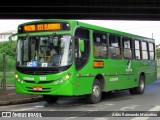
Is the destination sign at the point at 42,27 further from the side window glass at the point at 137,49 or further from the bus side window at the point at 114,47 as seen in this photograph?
the side window glass at the point at 137,49

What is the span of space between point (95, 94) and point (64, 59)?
2.40m

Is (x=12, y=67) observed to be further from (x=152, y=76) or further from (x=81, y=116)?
(x=81, y=116)

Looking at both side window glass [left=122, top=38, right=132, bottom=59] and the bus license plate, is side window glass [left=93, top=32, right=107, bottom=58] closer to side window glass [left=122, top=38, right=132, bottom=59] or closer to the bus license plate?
side window glass [left=122, top=38, right=132, bottom=59]

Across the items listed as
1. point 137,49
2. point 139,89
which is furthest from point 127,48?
point 139,89

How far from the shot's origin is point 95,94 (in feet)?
48.0

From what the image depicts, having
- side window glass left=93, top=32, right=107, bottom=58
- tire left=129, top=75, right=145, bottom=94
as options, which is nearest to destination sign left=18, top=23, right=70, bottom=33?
side window glass left=93, top=32, right=107, bottom=58

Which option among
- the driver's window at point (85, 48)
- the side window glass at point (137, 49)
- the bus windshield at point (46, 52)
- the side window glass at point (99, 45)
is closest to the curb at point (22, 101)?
the bus windshield at point (46, 52)

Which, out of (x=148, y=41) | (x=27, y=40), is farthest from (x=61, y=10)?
(x=27, y=40)

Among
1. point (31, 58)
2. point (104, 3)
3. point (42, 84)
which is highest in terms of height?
point (104, 3)

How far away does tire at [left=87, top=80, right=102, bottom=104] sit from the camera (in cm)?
1433

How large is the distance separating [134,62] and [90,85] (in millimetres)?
5270

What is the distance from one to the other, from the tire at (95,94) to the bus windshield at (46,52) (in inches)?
76.8

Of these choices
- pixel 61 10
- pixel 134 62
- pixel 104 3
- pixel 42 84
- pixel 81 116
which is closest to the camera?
pixel 81 116

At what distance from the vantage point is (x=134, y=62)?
18.8 metres
